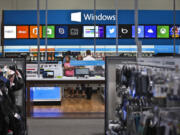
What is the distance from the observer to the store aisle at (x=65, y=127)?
5.11m

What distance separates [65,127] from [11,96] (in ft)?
7.55

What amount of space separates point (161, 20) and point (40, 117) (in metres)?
7.34

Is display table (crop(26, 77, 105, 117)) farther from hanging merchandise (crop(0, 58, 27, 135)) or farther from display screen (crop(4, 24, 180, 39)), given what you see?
display screen (crop(4, 24, 180, 39))

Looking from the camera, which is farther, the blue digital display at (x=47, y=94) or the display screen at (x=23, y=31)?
the display screen at (x=23, y=31)

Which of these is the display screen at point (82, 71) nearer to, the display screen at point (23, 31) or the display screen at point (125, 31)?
the display screen at point (125, 31)

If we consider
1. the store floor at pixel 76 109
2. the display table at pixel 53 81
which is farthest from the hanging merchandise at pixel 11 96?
the store floor at pixel 76 109

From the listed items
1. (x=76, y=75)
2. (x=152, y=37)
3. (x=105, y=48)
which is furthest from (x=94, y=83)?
(x=152, y=37)

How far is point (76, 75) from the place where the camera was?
6.40 meters

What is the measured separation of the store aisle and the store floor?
33cm

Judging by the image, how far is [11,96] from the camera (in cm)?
335

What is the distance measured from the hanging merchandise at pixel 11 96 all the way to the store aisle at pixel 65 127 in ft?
4.00

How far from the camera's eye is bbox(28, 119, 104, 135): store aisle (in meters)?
5.11

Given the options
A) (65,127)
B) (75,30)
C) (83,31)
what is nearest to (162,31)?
(83,31)

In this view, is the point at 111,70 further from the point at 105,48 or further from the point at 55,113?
the point at 105,48
